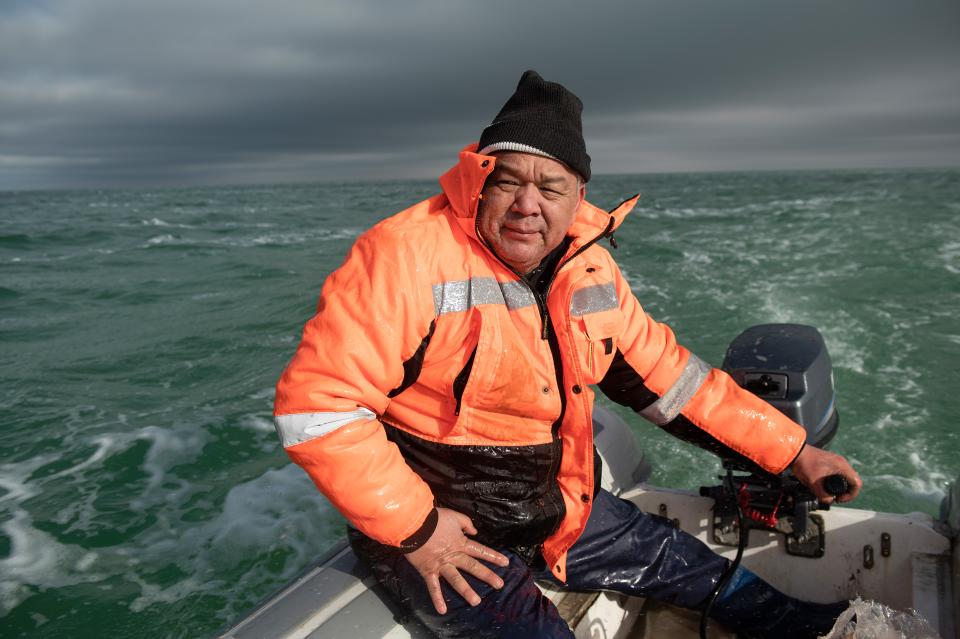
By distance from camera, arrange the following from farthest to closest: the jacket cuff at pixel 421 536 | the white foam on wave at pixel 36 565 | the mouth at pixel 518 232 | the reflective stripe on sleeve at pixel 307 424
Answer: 1. the white foam on wave at pixel 36 565
2. the mouth at pixel 518 232
3. the jacket cuff at pixel 421 536
4. the reflective stripe on sleeve at pixel 307 424

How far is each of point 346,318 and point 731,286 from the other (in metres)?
8.67

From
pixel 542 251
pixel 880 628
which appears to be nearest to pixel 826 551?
pixel 880 628

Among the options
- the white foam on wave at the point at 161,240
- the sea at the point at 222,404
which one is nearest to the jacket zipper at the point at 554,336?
the sea at the point at 222,404

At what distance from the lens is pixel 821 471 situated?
81.9 inches

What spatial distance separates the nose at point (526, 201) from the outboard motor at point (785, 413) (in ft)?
3.86

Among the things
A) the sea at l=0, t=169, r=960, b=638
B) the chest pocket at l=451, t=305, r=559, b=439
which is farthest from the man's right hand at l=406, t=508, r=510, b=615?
the sea at l=0, t=169, r=960, b=638

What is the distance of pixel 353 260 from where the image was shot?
5.33 ft

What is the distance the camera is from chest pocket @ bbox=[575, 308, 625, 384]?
1.88 meters

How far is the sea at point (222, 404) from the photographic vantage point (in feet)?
12.0

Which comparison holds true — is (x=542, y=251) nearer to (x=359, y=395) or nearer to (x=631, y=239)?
(x=359, y=395)

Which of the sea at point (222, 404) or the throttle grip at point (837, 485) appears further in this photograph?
the sea at point (222, 404)

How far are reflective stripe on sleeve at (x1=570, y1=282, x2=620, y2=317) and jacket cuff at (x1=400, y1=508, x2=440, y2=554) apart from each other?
2.19ft

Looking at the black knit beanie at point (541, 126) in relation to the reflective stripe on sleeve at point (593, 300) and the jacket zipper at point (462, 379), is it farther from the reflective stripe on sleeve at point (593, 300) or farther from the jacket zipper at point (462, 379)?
the jacket zipper at point (462, 379)

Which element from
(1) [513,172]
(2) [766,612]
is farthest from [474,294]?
(2) [766,612]
